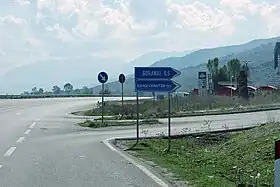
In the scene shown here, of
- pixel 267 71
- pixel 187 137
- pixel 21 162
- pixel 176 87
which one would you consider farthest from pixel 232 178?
pixel 267 71

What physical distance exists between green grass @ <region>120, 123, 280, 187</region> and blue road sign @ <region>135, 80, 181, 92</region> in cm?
184

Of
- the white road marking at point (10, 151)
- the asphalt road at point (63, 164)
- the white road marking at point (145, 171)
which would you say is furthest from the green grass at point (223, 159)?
the white road marking at point (10, 151)

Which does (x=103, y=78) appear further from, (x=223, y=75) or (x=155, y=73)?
(x=223, y=75)

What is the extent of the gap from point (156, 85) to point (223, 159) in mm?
3732

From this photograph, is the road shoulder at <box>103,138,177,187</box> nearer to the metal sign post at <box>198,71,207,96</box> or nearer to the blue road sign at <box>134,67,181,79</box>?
the blue road sign at <box>134,67,181,79</box>

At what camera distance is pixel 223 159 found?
50.3 ft

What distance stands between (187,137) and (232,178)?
11453 millimetres

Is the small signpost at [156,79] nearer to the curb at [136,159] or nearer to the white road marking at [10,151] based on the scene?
the curb at [136,159]

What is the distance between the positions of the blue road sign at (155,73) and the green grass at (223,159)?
7.35ft

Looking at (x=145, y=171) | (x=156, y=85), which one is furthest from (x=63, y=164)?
(x=156, y=85)

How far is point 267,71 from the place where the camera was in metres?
172

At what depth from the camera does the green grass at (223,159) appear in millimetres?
11492

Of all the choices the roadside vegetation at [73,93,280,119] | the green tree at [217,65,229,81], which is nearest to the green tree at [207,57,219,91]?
the green tree at [217,65,229,81]

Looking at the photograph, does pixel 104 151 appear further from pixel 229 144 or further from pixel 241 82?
pixel 241 82
